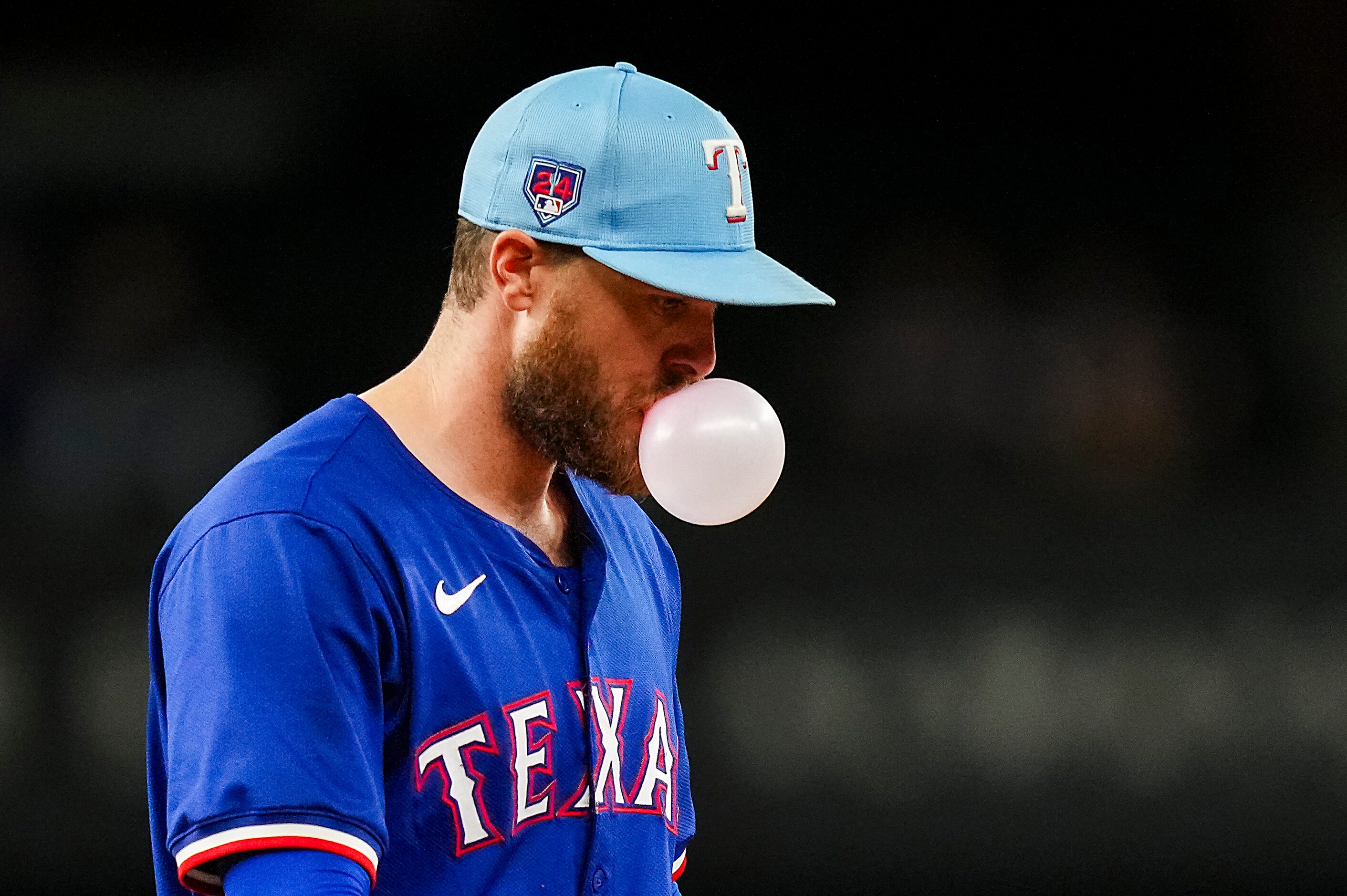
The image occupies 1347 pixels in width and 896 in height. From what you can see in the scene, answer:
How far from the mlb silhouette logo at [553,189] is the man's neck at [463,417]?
125 mm

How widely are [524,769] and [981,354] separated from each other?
2538 millimetres

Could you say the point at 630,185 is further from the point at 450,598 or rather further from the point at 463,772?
the point at 463,772

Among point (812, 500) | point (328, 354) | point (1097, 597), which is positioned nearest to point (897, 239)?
point (812, 500)

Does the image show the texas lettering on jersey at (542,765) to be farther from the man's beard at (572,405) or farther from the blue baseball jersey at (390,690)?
the man's beard at (572,405)

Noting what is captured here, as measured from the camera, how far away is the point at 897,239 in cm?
341

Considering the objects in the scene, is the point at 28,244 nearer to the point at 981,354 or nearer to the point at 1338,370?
the point at 981,354

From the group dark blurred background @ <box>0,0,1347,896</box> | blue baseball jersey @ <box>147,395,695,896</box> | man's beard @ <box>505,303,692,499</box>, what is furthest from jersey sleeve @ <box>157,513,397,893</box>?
dark blurred background @ <box>0,0,1347,896</box>

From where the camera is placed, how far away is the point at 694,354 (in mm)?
1267

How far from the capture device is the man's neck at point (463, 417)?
122cm

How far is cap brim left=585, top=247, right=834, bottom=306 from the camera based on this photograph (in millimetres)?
1158

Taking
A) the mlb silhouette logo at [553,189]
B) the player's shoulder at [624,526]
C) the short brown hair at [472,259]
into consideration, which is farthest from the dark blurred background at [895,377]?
the mlb silhouette logo at [553,189]

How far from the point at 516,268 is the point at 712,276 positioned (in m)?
0.17

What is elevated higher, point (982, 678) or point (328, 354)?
point (328, 354)

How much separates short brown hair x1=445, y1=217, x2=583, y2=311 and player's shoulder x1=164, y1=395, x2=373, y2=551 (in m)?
0.15
